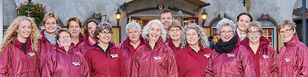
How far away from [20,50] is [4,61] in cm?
27

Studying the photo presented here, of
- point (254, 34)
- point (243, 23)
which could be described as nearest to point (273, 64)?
point (254, 34)

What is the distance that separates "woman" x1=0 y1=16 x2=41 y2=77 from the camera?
14.1 ft

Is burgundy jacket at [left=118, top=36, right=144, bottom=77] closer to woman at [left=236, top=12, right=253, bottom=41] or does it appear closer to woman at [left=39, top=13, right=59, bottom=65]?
woman at [left=39, top=13, right=59, bottom=65]

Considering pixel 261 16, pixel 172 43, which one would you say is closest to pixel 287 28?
pixel 172 43

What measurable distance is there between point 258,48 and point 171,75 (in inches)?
54.9

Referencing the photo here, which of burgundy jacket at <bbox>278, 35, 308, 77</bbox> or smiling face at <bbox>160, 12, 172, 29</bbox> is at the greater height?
smiling face at <bbox>160, 12, 172, 29</bbox>

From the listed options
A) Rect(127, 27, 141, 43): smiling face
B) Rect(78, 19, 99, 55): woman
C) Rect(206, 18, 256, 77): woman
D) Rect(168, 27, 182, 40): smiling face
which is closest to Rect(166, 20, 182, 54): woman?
Rect(168, 27, 182, 40): smiling face

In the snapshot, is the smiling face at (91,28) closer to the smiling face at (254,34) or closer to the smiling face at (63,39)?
the smiling face at (63,39)

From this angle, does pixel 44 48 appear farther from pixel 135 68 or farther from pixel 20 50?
pixel 135 68

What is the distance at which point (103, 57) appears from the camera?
4.38m

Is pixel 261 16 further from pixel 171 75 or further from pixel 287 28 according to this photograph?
pixel 171 75

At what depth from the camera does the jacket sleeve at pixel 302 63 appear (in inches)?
181

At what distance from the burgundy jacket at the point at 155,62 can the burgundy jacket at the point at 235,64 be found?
2.12 ft

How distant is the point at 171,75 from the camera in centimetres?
428
